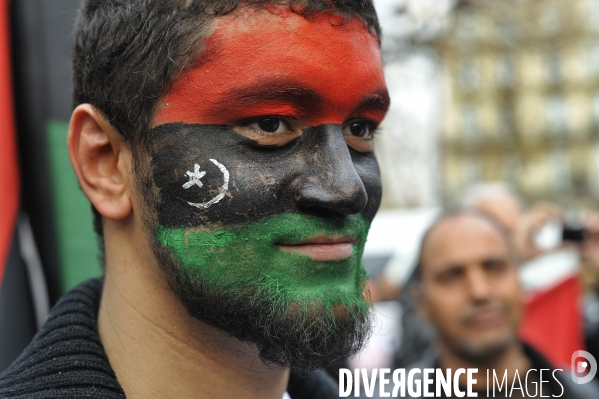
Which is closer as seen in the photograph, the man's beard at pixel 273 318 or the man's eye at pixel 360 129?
the man's beard at pixel 273 318

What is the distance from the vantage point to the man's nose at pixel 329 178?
1828 mm

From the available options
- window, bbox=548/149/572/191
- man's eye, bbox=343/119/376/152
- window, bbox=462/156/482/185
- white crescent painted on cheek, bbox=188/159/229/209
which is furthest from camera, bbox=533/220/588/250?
window, bbox=548/149/572/191

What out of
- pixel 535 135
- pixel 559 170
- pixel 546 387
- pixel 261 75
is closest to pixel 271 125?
pixel 261 75

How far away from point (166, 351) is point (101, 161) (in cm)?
63

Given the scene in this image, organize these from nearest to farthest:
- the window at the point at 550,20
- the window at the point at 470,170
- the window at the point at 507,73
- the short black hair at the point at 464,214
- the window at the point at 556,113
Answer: the short black hair at the point at 464,214 → the window at the point at 550,20 → the window at the point at 507,73 → the window at the point at 470,170 → the window at the point at 556,113

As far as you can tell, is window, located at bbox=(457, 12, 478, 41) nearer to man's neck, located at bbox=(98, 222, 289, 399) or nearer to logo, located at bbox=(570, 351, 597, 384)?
logo, located at bbox=(570, 351, 597, 384)

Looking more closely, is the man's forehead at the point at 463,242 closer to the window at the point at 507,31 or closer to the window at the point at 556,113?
the window at the point at 507,31

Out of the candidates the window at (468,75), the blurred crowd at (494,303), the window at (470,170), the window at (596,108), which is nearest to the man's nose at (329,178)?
the blurred crowd at (494,303)

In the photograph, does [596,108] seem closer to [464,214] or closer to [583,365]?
[583,365]

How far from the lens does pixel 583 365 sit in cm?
442

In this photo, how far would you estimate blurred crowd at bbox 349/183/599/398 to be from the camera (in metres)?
3.69

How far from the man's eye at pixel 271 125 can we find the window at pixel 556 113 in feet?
161

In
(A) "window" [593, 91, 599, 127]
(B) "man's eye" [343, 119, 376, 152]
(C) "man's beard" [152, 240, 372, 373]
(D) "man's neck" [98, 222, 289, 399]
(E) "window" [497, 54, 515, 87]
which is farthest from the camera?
(A) "window" [593, 91, 599, 127]

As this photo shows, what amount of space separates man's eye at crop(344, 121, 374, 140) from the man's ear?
697mm
